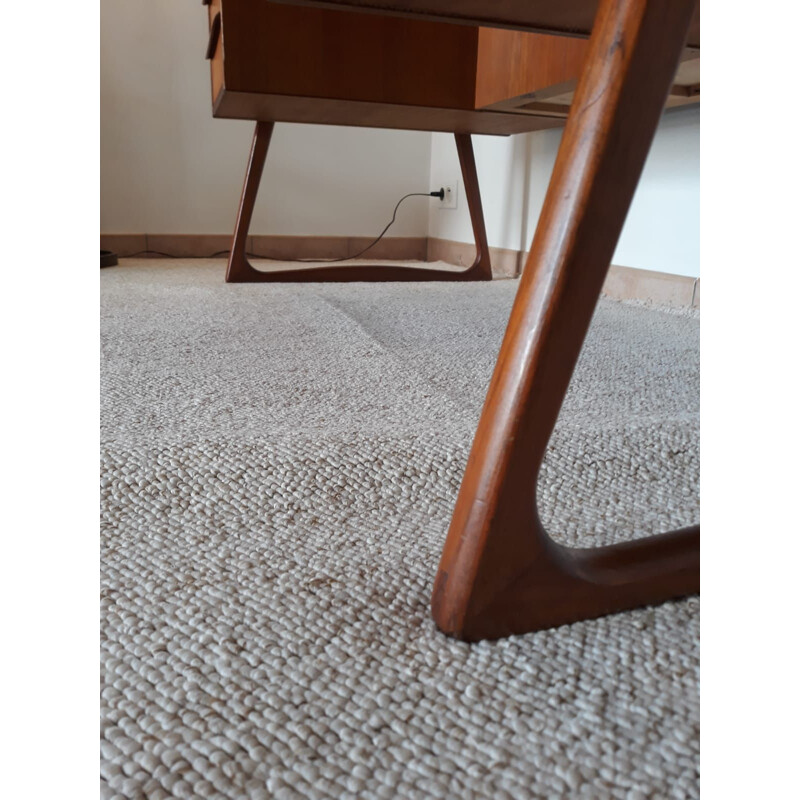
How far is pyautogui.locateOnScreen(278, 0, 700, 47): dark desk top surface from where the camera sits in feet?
1.92

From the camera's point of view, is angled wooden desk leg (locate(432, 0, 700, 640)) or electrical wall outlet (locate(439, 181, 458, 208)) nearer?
angled wooden desk leg (locate(432, 0, 700, 640))

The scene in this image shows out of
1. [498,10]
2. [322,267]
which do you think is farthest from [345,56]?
[498,10]

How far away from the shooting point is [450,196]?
2520mm

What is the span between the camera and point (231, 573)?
1.20 feet

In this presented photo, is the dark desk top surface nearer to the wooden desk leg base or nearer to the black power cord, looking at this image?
the wooden desk leg base

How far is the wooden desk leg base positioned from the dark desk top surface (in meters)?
1.11

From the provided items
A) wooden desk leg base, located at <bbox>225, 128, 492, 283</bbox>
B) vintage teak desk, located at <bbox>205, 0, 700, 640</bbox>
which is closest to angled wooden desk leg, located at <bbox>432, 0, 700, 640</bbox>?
vintage teak desk, located at <bbox>205, 0, 700, 640</bbox>

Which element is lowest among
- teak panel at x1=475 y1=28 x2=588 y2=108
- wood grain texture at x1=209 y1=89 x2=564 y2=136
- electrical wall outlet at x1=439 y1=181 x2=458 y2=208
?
electrical wall outlet at x1=439 y1=181 x2=458 y2=208

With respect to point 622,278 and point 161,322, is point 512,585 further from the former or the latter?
point 622,278

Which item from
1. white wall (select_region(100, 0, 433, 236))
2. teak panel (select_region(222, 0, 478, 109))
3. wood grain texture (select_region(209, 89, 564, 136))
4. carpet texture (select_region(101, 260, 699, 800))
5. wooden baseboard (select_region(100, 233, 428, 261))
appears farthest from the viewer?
wooden baseboard (select_region(100, 233, 428, 261))

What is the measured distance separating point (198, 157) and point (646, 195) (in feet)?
5.10

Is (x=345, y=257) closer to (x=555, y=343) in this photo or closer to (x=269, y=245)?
(x=269, y=245)

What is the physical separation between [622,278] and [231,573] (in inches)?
54.4
